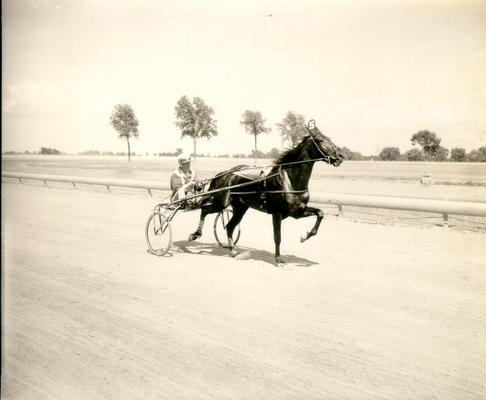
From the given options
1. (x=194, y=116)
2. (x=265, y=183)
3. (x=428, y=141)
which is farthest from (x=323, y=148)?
(x=194, y=116)

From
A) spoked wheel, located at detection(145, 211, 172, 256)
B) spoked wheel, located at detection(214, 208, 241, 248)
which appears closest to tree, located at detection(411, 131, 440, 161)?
spoked wheel, located at detection(214, 208, 241, 248)

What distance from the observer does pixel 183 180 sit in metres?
9.62

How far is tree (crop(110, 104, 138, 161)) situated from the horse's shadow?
57481 millimetres

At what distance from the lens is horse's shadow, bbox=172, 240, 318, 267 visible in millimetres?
8459

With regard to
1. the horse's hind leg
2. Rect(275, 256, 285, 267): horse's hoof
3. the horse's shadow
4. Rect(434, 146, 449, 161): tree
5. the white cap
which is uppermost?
Rect(434, 146, 449, 161): tree

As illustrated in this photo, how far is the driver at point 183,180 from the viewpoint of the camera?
9.39 meters

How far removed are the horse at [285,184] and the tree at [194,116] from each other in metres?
54.4

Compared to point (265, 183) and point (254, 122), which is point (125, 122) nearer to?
point (254, 122)

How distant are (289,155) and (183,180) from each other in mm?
2628

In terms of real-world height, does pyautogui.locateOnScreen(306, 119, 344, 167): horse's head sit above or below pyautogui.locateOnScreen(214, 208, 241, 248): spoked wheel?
above

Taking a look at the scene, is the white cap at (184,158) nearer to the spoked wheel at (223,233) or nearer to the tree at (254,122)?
the spoked wheel at (223,233)

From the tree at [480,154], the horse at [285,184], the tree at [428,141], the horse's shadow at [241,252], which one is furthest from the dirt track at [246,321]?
the tree at [428,141]

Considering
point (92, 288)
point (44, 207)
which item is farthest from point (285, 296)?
point (44, 207)

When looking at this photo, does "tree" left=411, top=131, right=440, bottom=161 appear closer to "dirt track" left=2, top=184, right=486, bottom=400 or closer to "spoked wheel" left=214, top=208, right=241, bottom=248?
"dirt track" left=2, top=184, right=486, bottom=400
